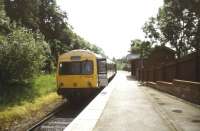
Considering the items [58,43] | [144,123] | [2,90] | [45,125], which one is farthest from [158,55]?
[144,123]

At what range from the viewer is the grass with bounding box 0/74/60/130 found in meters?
16.6

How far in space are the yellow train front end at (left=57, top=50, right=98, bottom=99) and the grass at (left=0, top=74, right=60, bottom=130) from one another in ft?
5.57

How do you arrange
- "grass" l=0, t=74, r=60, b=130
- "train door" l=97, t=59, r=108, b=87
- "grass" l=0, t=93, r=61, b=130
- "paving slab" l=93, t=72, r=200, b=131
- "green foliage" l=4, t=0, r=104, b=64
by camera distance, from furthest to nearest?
"green foliage" l=4, t=0, r=104, b=64
"train door" l=97, t=59, r=108, b=87
"grass" l=0, t=74, r=60, b=130
"grass" l=0, t=93, r=61, b=130
"paving slab" l=93, t=72, r=200, b=131

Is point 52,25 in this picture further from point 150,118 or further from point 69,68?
point 150,118

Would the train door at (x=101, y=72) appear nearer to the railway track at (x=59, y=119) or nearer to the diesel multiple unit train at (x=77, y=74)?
the diesel multiple unit train at (x=77, y=74)

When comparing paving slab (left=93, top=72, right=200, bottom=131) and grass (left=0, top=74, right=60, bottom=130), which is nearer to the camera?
paving slab (left=93, top=72, right=200, bottom=131)

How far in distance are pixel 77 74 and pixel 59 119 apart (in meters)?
5.33

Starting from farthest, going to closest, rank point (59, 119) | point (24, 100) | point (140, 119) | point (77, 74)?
point (77, 74) → point (24, 100) → point (59, 119) → point (140, 119)

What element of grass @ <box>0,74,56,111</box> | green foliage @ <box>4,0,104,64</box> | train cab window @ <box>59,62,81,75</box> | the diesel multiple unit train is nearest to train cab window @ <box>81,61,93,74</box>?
the diesel multiple unit train

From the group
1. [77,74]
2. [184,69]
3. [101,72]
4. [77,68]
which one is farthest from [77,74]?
[184,69]

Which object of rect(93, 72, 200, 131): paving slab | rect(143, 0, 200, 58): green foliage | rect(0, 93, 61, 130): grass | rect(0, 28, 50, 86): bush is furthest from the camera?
rect(143, 0, 200, 58): green foliage

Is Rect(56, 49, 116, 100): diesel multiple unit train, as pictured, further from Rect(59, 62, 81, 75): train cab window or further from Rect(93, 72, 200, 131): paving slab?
Rect(93, 72, 200, 131): paving slab

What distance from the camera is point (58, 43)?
168 ft

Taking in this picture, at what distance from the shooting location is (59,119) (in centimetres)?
1619
